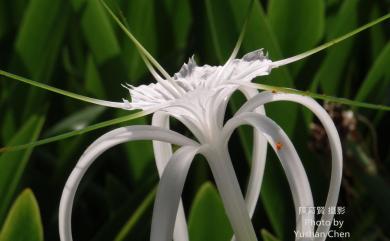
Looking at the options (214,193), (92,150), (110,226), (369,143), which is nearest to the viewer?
(92,150)

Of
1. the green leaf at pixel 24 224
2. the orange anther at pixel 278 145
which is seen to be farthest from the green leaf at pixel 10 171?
the orange anther at pixel 278 145

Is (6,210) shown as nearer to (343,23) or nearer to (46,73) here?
(46,73)

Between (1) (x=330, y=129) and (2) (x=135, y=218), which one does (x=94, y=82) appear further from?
(1) (x=330, y=129)

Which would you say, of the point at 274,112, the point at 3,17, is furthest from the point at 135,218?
the point at 3,17

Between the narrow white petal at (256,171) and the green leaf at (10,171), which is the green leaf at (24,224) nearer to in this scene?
the green leaf at (10,171)

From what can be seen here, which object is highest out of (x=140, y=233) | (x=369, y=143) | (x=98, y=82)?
(x=98, y=82)

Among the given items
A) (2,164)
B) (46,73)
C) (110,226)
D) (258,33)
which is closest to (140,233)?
(110,226)
